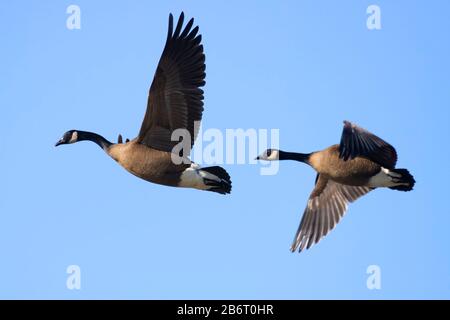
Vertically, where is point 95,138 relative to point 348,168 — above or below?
above

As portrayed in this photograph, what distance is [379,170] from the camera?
14055 millimetres

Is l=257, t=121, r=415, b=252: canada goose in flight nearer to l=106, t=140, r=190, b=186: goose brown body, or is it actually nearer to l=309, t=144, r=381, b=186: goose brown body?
l=309, t=144, r=381, b=186: goose brown body

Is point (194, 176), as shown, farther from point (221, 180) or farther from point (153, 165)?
point (153, 165)

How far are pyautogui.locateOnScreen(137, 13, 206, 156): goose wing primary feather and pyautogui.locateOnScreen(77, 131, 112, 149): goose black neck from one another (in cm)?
76

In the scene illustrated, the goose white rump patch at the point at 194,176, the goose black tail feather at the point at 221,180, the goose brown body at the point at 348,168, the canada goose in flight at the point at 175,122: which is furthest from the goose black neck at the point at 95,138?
the goose brown body at the point at 348,168

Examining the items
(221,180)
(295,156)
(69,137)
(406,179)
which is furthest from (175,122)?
(406,179)

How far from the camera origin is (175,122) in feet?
44.8

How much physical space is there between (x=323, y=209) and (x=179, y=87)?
311cm

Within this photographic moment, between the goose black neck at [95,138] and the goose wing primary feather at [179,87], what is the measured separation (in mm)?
756

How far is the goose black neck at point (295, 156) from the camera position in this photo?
48.5 feet
